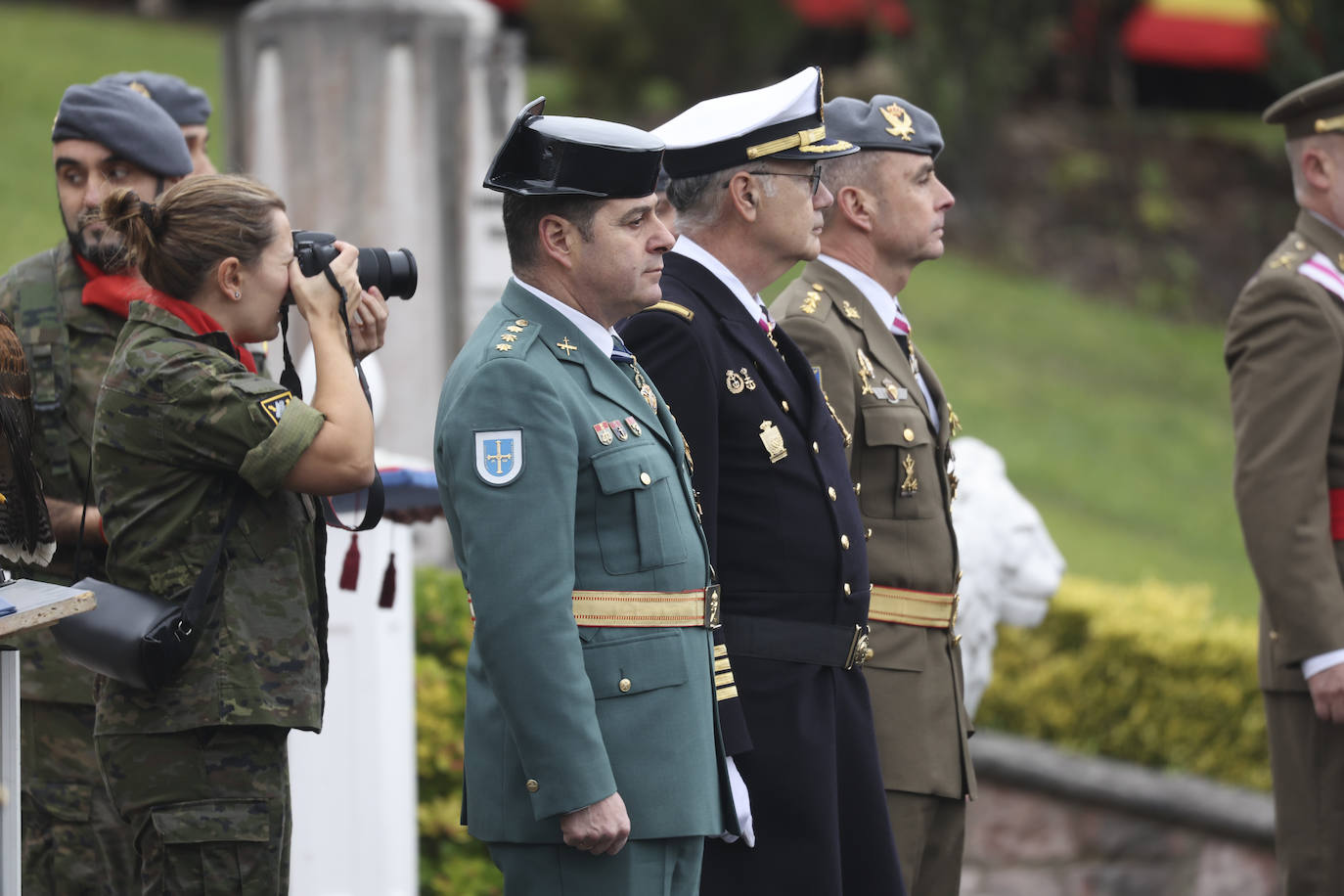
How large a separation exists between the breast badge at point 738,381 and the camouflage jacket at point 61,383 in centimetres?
128

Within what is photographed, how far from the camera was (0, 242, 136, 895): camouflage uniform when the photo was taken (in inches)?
140

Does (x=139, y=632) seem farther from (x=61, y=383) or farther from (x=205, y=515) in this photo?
(x=61, y=383)

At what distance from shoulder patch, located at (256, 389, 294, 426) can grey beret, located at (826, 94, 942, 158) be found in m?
1.54

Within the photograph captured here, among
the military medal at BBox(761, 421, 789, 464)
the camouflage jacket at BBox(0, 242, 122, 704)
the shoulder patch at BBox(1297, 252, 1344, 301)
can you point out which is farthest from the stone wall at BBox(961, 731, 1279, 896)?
the camouflage jacket at BBox(0, 242, 122, 704)

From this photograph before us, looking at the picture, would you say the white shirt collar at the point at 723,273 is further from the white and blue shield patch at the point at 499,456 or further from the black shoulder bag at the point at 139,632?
the black shoulder bag at the point at 139,632

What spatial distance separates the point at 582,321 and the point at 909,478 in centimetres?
→ 103

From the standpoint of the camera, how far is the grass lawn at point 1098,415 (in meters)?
11.5

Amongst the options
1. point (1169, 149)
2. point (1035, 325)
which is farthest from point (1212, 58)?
point (1035, 325)

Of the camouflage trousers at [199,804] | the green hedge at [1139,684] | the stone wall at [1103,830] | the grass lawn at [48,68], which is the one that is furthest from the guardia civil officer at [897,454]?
the grass lawn at [48,68]

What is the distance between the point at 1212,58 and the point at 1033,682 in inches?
509

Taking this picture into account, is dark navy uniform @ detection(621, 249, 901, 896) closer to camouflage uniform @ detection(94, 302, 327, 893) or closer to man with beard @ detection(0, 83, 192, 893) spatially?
camouflage uniform @ detection(94, 302, 327, 893)

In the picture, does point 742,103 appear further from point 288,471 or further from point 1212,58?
point 1212,58

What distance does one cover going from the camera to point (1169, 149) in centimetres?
1847

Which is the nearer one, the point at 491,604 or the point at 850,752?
the point at 491,604
